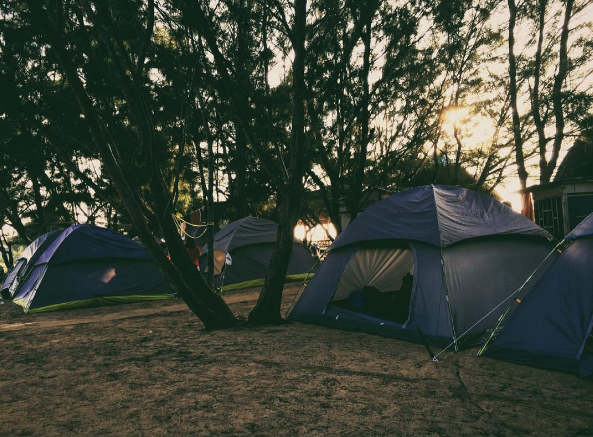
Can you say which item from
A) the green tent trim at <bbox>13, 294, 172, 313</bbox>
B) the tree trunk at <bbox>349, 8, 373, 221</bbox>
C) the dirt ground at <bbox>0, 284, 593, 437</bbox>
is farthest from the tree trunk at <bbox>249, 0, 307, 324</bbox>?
the green tent trim at <bbox>13, 294, 172, 313</bbox>

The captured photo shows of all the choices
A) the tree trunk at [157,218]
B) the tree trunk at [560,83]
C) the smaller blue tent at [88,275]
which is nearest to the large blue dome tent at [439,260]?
the tree trunk at [157,218]

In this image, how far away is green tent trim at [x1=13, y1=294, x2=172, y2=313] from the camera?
9.73 meters

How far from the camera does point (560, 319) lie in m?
4.59

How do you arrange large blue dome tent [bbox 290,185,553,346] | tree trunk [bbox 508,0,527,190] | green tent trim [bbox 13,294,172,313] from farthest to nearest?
1. tree trunk [bbox 508,0,527,190]
2. green tent trim [bbox 13,294,172,313]
3. large blue dome tent [bbox 290,185,553,346]

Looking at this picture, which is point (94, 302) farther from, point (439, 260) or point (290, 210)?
point (439, 260)

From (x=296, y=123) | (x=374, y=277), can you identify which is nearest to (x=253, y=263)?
(x=374, y=277)

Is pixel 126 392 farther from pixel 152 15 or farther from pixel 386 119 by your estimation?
pixel 386 119

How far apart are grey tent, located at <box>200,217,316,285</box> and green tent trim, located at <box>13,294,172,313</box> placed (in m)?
1.90

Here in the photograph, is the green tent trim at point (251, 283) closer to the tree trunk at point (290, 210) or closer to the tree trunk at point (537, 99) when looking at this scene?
the tree trunk at point (290, 210)

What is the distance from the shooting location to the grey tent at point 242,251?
12695mm

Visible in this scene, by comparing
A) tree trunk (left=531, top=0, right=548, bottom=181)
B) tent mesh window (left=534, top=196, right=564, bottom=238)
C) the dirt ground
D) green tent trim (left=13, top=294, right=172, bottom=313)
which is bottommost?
the dirt ground

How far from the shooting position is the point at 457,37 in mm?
12445

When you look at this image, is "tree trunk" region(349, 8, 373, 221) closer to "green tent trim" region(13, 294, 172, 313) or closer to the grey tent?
the grey tent

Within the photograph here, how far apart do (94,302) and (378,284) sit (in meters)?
6.36
